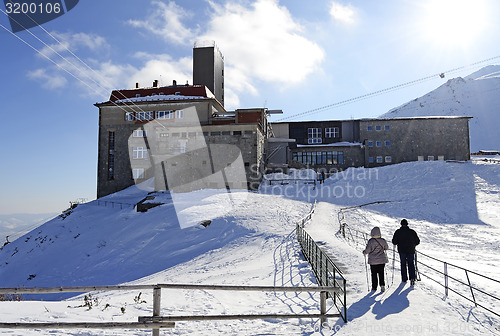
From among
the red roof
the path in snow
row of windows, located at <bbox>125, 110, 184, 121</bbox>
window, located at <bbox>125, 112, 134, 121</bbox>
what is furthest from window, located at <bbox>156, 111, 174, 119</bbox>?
the path in snow

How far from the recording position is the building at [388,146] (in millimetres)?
54500

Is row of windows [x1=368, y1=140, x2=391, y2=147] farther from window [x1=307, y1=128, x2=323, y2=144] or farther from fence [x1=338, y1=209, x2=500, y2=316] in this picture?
fence [x1=338, y1=209, x2=500, y2=316]

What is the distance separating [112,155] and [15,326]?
4759 centimetres

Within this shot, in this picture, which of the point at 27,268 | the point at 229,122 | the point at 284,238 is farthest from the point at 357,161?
the point at 27,268

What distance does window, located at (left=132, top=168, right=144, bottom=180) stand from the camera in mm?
48844

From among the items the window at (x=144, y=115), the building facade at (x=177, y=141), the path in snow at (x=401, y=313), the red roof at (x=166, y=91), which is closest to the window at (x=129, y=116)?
the building facade at (x=177, y=141)

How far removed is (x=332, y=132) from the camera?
5859cm

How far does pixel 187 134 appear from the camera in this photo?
46281mm

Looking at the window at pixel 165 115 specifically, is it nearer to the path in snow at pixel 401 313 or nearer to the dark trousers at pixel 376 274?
the path in snow at pixel 401 313

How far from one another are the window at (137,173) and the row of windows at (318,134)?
27087 millimetres

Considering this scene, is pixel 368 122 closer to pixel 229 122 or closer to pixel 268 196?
pixel 229 122

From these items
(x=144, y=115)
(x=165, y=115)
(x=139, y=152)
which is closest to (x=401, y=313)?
(x=165, y=115)

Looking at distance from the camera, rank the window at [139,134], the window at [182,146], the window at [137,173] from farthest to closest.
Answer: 1. the window at [139,134]
2. the window at [137,173]
3. the window at [182,146]

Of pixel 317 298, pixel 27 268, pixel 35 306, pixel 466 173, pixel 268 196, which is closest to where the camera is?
pixel 35 306
